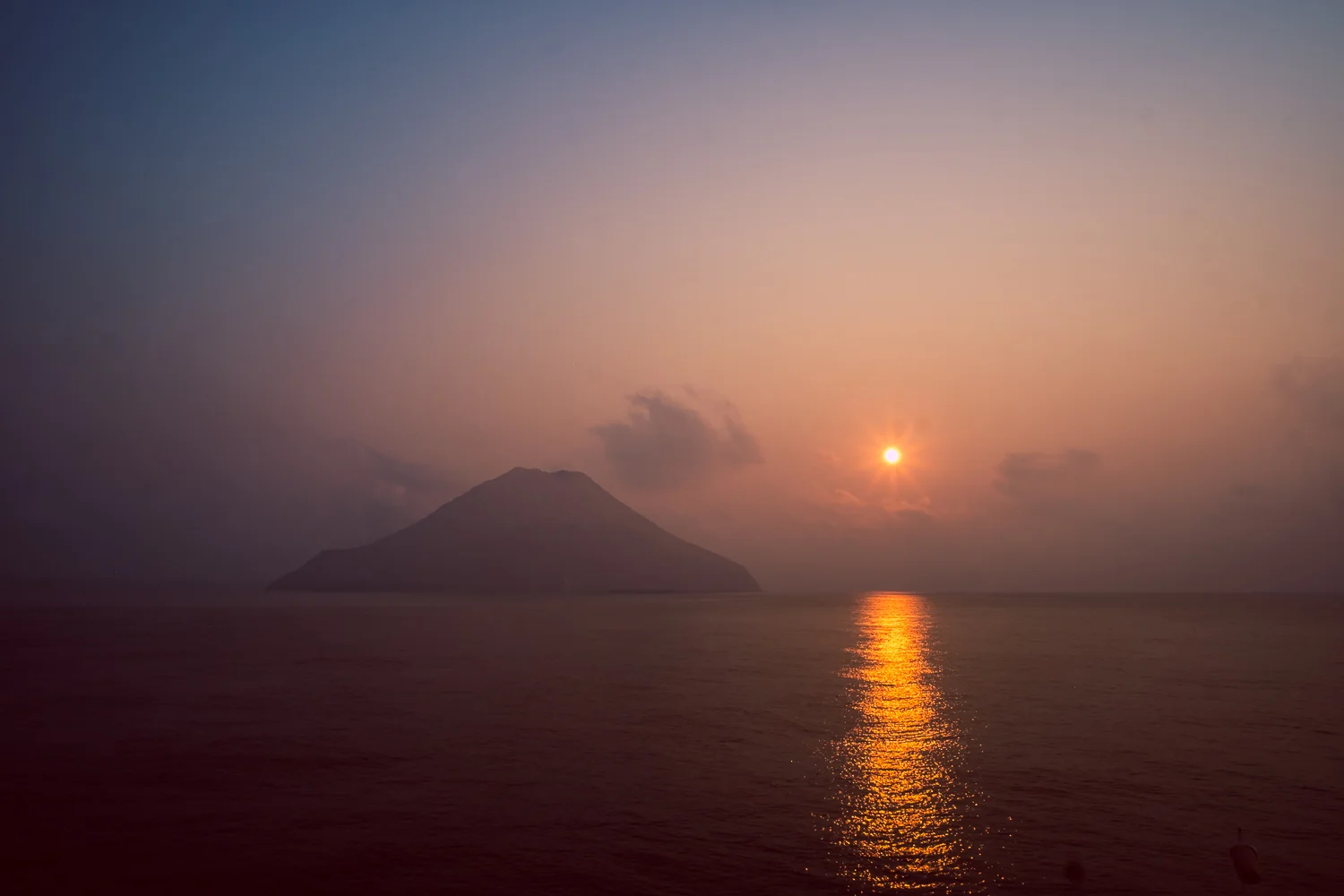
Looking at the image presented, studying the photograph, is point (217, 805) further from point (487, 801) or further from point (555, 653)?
point (555, 653)

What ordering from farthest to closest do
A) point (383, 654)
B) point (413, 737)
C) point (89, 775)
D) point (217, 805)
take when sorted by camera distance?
1. point (383, 654)
2. point (413, 737)
3. point (89, 775)
4. point (217, 805)

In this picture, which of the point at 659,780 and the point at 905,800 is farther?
the point at 659,780

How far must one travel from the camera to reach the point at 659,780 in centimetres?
2748

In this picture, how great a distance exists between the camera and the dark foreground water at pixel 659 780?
1894 centimetres

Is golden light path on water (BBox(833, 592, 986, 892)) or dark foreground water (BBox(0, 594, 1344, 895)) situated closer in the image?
golden light path on water (BBox(833, 592, 986, 892))

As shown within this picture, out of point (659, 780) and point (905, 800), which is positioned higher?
point (905, 800)

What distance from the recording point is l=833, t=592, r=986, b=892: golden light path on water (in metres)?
18.8

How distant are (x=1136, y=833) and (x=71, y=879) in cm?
2562

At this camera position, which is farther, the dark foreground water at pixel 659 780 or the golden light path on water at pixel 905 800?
the dark foreground water at pixel 659 780

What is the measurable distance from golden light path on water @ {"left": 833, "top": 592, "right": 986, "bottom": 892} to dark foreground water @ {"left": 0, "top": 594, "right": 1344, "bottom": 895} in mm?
120

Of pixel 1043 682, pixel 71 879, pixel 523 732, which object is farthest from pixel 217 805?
pixel 1043 682

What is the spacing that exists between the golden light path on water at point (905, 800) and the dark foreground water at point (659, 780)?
0.12 metres

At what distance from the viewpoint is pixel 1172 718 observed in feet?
136

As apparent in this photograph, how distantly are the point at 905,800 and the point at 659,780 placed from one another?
7871 millimetres
